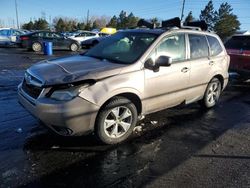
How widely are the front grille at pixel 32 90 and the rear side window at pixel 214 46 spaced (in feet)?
12.6

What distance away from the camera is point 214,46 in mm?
6789

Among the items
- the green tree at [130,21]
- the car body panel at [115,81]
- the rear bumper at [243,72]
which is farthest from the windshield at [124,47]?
the green tree at [130,21]

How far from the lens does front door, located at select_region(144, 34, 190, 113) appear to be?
16.9ft

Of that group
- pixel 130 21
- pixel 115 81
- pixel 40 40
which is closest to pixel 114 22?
pixel 130 21

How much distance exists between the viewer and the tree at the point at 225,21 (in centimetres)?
6097

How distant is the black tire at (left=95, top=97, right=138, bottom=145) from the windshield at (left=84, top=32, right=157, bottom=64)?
739mm

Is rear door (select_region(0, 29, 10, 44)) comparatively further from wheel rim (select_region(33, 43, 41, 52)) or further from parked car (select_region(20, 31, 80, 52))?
wheel rim (select_region(33, 43, 41, 52))

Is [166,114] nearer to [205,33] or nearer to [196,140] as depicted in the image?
[196,140]

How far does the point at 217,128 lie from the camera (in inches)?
229

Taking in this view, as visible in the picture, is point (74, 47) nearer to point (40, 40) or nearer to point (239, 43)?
point (40, 40)

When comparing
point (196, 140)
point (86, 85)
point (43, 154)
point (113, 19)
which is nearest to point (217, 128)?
point (196, 140)

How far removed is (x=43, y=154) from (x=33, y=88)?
99 centimetres

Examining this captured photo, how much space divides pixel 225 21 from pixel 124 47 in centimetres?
6060

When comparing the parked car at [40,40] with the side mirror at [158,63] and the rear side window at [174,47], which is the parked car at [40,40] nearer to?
the rear side window at [174,47]
